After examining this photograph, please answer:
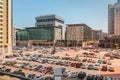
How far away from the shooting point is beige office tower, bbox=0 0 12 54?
85438 millimetres

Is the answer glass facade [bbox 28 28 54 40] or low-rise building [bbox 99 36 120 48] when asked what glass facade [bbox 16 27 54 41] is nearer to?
glass facade [bbox 28 28 54 40]

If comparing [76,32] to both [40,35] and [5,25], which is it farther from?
[5,25]

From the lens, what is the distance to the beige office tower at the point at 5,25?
280 feet

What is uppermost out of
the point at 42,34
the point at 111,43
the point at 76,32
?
the point at 76,32

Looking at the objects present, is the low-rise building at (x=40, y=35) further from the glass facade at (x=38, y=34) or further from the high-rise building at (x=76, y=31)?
the high-rise building at (x=76, y=31)

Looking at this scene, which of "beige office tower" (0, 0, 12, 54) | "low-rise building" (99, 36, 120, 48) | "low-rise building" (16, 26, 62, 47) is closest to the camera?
"beige office tower" (0, 0, 12, 54)

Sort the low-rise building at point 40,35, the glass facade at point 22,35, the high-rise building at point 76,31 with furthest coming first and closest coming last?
the glass facade at point 22,35, the high-rise building at point 76,31, the low-rise building at point 40,35

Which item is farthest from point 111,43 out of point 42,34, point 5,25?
point 5,25

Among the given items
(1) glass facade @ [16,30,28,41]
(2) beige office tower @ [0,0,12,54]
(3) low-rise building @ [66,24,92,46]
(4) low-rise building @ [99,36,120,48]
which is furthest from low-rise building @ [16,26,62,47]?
(2) beige office tower @ [0,0,12,54]

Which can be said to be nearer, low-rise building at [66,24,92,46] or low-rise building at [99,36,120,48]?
low-rise building at [99,36,120,48]

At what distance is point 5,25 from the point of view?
3435 inches

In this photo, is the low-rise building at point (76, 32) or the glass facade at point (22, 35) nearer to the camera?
the low-rise building at point (76, 32)

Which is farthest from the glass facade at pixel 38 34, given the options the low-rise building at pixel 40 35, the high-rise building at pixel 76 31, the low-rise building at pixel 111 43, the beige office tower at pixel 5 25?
the beige office tower at pixel 5 25

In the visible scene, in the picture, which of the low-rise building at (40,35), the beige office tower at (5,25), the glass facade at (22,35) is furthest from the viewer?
the glass facade at (22,35)
